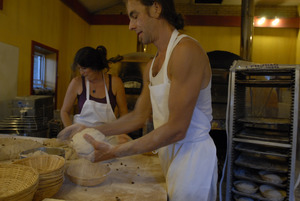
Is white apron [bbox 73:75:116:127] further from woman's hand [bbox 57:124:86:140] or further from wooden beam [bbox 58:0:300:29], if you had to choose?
wooden beam [bbox 58:0:300:29]

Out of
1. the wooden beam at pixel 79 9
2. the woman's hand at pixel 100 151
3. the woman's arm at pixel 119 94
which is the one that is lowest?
the woman's hand at pixel 100 151

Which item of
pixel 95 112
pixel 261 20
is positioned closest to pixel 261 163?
pixel 95 112

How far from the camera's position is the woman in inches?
83.6

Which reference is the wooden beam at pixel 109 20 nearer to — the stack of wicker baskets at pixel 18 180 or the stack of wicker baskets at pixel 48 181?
the stack of wicker baskets at pixel 48 181

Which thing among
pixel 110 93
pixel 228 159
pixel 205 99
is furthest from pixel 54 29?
pixel 205 99

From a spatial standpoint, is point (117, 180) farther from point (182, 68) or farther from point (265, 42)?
point (265, 42)

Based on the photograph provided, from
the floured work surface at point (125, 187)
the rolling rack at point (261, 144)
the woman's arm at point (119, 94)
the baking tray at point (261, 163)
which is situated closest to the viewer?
the floured work surface at point (125, 187)

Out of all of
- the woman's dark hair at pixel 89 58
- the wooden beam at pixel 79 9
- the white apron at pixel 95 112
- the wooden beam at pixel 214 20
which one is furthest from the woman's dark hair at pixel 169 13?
the wooden beam at pixel 214 20

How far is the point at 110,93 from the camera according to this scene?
7.23 ft

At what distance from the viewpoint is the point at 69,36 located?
5238 mm

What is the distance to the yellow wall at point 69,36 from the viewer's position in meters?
3.53

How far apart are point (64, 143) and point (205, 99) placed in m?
1.01

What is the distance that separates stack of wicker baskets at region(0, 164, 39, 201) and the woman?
1.29 meters

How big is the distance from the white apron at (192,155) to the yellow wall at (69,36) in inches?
61.7
